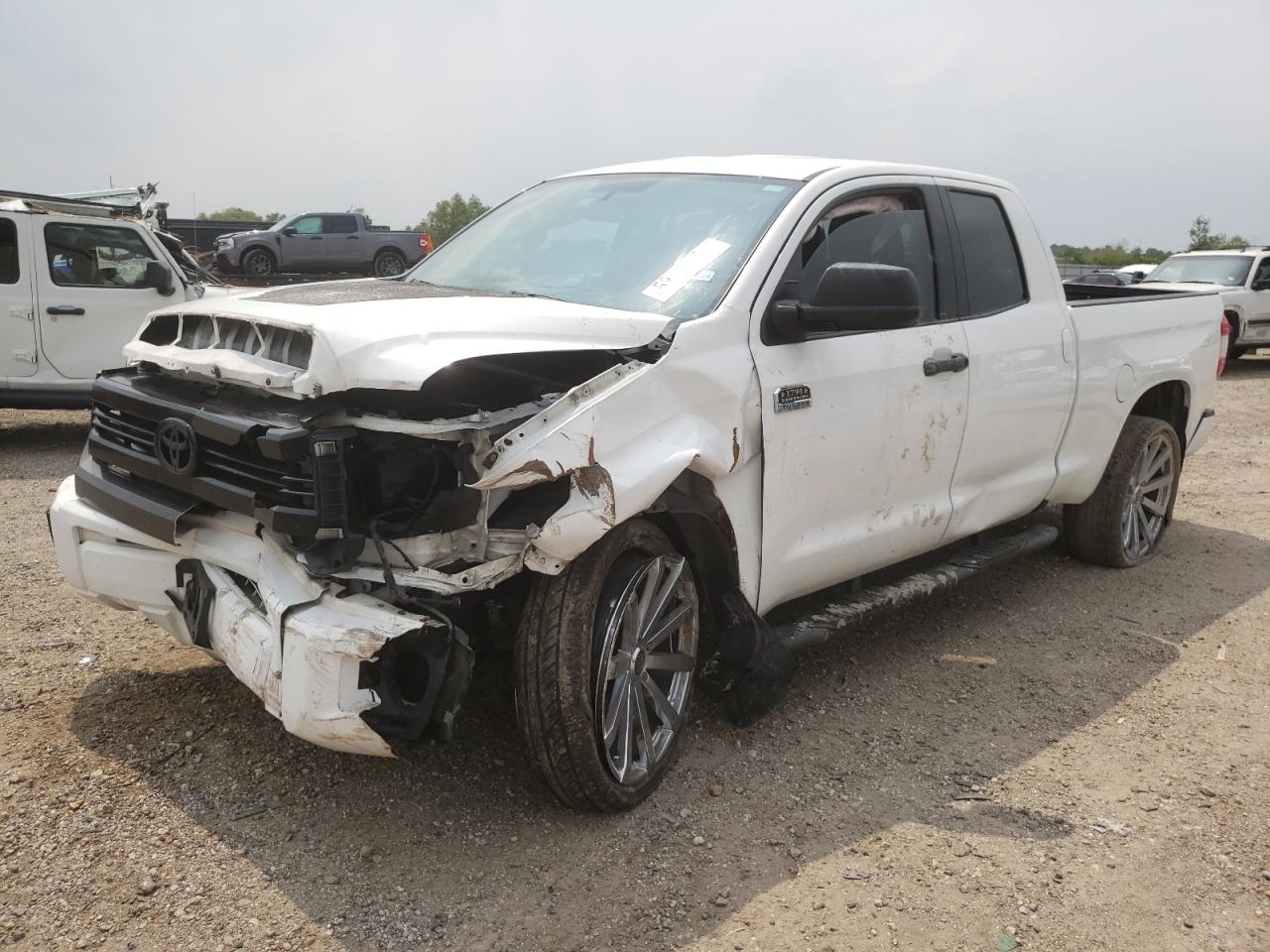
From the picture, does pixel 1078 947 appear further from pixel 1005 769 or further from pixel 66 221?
pixel 66 221

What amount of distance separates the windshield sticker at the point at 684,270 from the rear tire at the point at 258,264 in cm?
2153

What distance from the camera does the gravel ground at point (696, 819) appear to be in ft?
9.32

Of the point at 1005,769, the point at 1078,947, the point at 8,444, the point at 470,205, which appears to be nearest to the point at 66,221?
the point at 8,444

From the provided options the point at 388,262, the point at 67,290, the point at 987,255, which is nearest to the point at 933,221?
the point at 987,255

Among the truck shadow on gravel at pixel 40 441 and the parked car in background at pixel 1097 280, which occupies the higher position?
the parked car in background at pixel 1097 280

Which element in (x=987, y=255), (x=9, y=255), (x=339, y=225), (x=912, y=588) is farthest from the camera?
(x=339, y=225)

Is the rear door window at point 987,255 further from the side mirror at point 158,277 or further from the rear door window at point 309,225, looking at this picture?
the rear door window at point 309,225

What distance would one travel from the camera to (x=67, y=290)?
29.1ft

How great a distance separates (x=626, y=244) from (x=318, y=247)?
21.7 metres

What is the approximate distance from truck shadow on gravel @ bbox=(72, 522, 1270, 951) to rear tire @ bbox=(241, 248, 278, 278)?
21087 mm

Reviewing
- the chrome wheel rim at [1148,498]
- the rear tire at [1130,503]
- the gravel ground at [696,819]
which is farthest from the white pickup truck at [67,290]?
the chrome wheel rim at [1148,498]

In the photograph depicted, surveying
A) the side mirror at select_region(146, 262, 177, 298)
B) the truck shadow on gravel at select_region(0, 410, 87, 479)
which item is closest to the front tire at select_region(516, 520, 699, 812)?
the truck shadow on gravel at select_region(0, 410, 87, 479)

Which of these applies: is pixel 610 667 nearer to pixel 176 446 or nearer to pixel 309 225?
pixel 176 446

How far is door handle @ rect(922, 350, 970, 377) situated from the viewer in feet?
13.5
